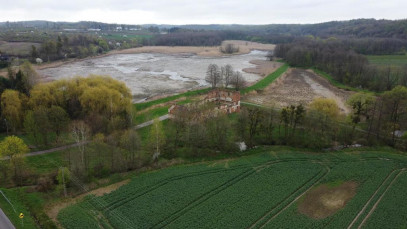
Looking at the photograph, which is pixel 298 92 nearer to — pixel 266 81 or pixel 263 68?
pixel 266 81

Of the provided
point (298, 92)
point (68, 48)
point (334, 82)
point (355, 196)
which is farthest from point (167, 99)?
point (68, 48)

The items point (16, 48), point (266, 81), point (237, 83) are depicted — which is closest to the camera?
point (237, 83)

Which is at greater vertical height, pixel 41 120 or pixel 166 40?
pixel 166 40

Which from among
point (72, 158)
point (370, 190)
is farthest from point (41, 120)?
point (370, 190)

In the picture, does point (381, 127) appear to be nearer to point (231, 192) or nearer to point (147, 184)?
point (231, 192)

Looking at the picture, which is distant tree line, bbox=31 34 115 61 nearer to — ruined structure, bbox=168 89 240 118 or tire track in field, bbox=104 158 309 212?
ruined structure, bbox=168 89 240 118

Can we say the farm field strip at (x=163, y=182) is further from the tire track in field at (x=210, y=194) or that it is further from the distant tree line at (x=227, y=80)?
the distant tree line at (x=227, y=80)

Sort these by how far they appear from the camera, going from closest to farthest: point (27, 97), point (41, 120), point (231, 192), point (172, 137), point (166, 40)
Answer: point (231, 192)
point (41, 120)
point (172, 137)
point (27, 97)
point (166, 40)
